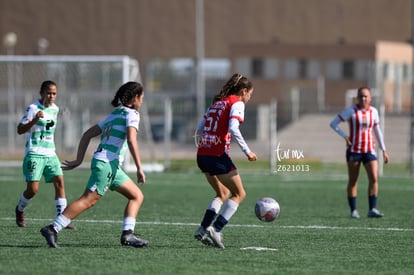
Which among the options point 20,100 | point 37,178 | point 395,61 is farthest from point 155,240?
point 395,61

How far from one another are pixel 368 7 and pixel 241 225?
5209 centimetres

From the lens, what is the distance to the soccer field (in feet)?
→ 33.7

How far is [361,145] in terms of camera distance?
17109 mm

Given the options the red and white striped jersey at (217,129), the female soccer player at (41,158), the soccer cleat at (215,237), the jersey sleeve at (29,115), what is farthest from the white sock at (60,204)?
the soccer cleat at (215,237)

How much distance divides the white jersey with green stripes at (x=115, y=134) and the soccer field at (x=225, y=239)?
1036 mm

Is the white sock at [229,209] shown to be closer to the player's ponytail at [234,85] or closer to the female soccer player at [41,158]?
the player's ponytail at [234,85]

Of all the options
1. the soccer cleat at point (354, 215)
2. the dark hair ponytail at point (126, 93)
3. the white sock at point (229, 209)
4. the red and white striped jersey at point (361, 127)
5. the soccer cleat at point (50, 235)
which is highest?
the dark hair ponytail at point (126, 93)

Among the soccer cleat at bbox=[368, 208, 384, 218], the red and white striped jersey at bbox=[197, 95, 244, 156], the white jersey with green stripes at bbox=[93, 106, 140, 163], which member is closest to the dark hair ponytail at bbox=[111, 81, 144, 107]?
the white jersey with green stripes at bbox=[93, 106, 140, 163]

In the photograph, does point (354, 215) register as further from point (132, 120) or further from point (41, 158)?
point (132, 120)

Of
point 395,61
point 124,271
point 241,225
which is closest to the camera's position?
point 124,271

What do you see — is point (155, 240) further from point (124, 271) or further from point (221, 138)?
point (124, 271)

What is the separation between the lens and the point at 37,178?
14109 mm

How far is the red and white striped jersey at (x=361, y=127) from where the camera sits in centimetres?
1711

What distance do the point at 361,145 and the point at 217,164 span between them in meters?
5.68
